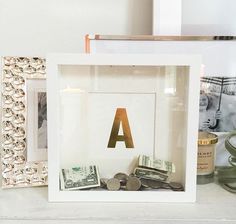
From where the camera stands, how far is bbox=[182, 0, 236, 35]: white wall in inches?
34.9

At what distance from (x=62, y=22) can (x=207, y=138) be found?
45 cm

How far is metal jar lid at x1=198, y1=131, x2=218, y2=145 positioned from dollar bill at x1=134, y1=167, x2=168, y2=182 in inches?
4.3

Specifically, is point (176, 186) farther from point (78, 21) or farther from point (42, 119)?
point (78, 21)

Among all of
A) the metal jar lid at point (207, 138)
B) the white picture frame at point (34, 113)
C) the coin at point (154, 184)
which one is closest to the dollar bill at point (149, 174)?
the coin at point (154, 184)

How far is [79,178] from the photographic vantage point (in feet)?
2.28

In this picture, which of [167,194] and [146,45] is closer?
[167,194]

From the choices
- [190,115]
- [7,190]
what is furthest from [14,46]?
[190,115]

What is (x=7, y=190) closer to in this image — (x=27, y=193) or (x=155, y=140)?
(x=27, y=193)

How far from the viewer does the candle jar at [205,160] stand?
75cm

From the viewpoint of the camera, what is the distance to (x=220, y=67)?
2.75 ft

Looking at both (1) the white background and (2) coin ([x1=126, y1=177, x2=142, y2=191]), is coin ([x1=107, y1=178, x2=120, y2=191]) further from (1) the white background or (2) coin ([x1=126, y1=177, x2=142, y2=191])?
(1) the white background

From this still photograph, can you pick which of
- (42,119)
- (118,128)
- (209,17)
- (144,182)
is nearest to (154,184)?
(144,182)

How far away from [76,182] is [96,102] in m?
0.16

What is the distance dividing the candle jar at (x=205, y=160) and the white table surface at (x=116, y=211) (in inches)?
2.3
